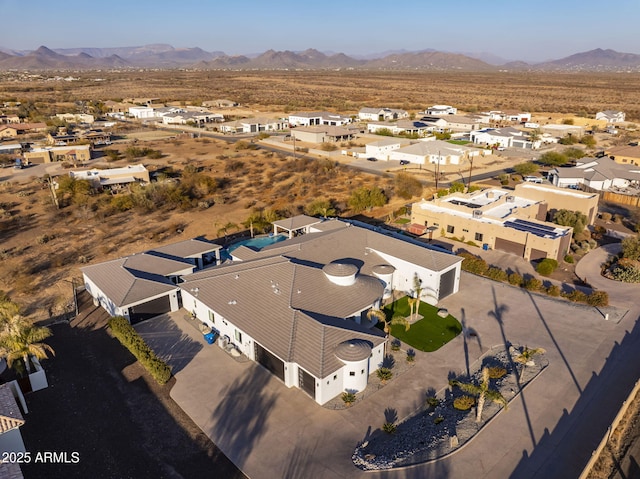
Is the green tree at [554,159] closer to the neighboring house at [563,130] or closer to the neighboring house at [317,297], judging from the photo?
the neighboring house at [563,130]

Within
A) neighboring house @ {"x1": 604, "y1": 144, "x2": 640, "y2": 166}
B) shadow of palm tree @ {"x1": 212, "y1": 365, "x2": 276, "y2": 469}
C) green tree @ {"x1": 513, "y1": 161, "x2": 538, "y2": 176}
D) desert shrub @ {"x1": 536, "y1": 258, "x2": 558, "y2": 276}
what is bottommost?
shadow of palm tree @ {"x1": 212, "y1": 365, "x2": 276, "y2": 469}

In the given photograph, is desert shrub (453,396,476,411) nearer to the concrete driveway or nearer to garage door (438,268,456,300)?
the concrete driveway

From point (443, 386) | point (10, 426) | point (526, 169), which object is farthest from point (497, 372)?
point (526, 169)

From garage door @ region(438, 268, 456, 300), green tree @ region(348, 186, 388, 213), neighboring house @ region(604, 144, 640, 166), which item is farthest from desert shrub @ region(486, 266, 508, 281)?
neighboring house @ region(604, 144, 640, 166)

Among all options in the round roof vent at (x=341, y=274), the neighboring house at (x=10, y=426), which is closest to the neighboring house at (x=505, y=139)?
the round roof vent at (x=341, y=274)

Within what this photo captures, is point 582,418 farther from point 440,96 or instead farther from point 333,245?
point 440,96

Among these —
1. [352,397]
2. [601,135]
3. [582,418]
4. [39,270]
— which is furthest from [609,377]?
[601,135]
